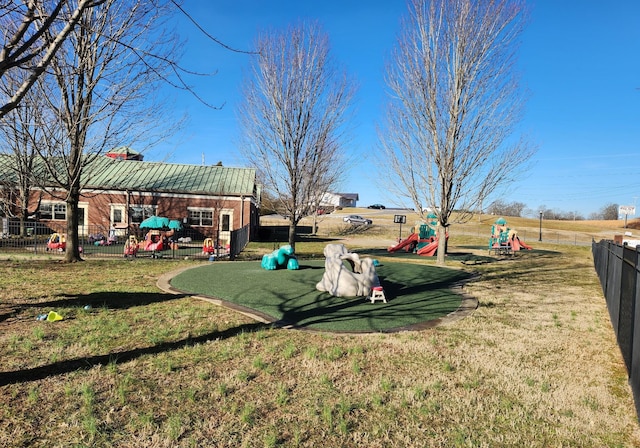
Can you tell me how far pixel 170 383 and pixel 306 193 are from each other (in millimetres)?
13682

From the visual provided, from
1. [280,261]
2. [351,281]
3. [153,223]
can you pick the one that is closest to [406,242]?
[280,261]

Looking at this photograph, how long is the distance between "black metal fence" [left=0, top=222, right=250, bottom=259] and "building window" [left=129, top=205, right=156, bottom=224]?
85 centimetres

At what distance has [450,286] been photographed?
10977mm

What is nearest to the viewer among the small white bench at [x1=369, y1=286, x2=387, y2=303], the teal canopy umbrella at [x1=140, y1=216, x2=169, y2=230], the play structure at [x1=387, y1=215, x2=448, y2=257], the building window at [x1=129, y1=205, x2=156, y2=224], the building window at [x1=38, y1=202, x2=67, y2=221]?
the small white bench at [x1=369, y1=286, x2=387, y2=303]

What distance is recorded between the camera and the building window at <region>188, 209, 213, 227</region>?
26.5 m

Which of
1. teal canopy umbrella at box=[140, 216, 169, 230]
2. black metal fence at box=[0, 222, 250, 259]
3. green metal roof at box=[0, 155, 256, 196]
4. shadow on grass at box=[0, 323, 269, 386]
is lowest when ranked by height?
shadow on grass at box=[0, 323, 269, 386]

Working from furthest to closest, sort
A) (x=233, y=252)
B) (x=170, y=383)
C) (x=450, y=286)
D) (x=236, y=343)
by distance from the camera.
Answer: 1. (x=233, y=252)
2. (x=450, y=286)
3. (x=236, y=343)
4. (x=170, y=383)

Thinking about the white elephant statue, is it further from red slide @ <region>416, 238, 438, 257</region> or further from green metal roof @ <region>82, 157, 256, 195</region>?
green metal roof @ <region>82, 157, 256, 195</region>

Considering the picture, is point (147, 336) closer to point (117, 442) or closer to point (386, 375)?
point (117, 442)

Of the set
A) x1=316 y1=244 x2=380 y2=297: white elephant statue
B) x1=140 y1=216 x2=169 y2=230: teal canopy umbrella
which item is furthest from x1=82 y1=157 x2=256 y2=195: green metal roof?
x1=316 y1=244 x2=380 y2=297: white elephant statue

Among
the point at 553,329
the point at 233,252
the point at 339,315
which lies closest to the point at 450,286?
the point at 553,329

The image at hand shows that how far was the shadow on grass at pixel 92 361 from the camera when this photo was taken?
4.00 meters

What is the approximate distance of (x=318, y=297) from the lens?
28.4 ft

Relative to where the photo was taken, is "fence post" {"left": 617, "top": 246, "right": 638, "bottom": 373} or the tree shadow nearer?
"fence post" {"left": 617, "top": 246, "right": 638, "bottom": 373}
